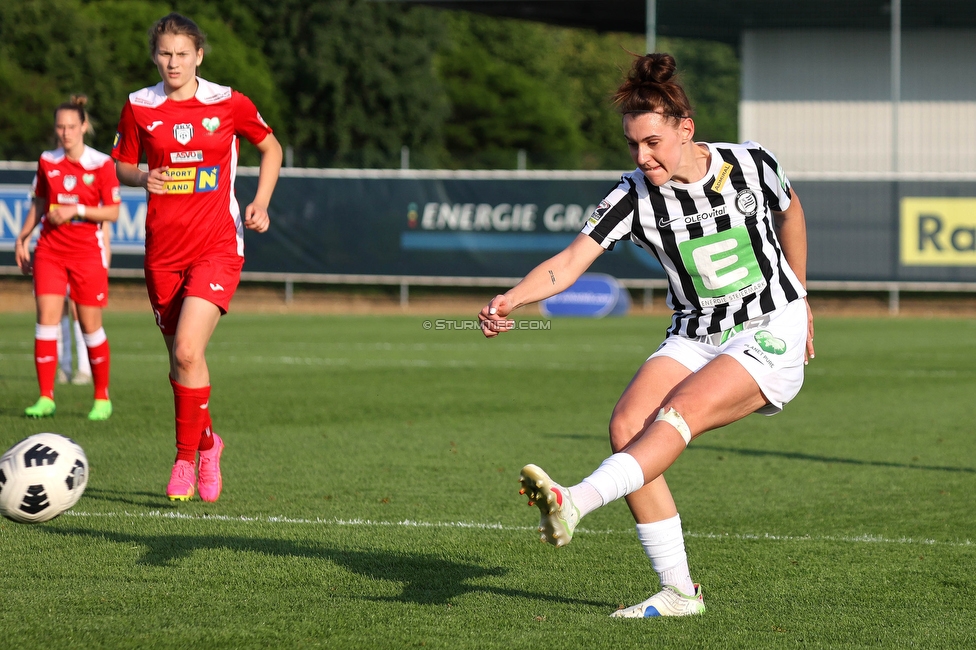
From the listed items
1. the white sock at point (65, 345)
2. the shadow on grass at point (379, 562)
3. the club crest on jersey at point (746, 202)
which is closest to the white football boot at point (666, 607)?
the shadow on grass at point (379, 562)

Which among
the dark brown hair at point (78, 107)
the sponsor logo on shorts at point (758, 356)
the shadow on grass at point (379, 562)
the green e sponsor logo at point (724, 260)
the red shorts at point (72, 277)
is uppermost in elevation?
the dark brown hair at point (78, 107)

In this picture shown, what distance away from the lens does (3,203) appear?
24.5 meters

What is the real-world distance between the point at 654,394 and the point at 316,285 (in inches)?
889

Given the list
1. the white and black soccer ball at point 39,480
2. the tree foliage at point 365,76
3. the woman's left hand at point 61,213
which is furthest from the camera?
the tree foliage at point 365,76

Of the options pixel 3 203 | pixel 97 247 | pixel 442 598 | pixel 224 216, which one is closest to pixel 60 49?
pixel 3 203

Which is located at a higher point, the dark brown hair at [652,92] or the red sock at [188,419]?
the dark brown hair at [652,92]

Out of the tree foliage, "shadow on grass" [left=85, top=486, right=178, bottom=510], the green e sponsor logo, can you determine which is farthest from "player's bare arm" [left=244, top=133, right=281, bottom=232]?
the tree foliage

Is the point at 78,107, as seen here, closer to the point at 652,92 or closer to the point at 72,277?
the point at 72,277

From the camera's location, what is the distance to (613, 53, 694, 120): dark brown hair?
4133 mm

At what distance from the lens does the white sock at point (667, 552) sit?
14.4ft

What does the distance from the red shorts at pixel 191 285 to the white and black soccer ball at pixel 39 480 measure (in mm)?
1473

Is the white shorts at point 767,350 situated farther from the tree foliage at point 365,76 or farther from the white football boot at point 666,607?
the tree foliage at point 365,76

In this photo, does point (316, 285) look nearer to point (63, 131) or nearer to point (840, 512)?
point (63, 131)

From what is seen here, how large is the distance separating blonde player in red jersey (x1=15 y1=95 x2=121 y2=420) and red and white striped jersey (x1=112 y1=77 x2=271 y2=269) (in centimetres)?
337
